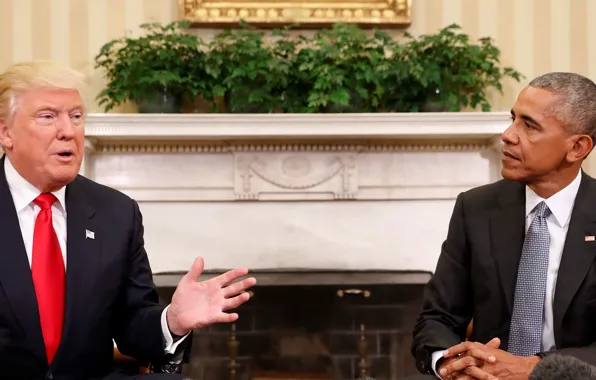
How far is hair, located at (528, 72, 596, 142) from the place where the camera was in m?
2.09

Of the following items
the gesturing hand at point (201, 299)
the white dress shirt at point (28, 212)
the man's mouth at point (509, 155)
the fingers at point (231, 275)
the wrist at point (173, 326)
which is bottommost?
the wrist at point (173, 326)

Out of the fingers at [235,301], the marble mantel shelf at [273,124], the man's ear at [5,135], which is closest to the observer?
the fingers at [235,301]

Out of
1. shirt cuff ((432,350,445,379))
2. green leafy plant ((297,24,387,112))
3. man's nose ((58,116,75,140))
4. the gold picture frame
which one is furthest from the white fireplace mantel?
shirt cuff ((432,350,445,379))

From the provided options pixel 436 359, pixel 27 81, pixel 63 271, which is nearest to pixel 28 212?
pixel 63 271

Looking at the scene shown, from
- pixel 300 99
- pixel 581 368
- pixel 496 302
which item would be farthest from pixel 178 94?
pixel 581 368

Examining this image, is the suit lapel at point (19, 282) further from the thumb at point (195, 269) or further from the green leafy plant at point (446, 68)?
the green leafy plant at point (446, 68)

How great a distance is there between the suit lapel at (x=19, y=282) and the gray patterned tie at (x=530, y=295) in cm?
130

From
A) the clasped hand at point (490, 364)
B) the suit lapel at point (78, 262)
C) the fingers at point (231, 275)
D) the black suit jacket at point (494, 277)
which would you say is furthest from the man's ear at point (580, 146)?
the suit lapel at point (78, 262)

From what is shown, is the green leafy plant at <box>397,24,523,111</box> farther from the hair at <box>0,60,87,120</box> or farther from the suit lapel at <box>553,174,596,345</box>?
the hair at <box>0,60,87,120</box>

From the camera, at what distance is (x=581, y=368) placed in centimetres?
147

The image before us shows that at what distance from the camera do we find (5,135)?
6.57 feet

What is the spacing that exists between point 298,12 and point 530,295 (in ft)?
7.26

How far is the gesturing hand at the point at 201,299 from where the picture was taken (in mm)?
1824

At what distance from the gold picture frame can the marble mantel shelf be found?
58cm
